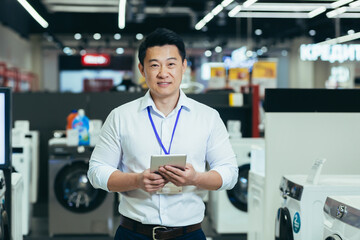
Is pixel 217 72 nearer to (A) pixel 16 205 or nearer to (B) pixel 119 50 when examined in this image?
(B) pixel 119 50

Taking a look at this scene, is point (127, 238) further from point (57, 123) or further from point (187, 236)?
point (57, 123)

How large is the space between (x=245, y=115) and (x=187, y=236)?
19.9ft

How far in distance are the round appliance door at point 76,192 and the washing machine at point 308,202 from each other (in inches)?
128

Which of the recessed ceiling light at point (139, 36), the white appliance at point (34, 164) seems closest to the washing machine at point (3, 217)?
the white appliance at point (34, 164)

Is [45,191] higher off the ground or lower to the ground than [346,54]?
lower

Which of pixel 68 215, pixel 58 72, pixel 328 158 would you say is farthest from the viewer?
pixel 58 72

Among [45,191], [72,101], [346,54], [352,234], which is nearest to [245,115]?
[346,54]

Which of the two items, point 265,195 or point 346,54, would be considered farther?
point 346,54

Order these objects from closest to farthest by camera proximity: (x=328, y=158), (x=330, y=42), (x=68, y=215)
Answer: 1. (x=328, y=158)
2. (x=68, y=215)
3. (x=330, y=42)

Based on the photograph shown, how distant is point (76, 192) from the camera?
659 centimetres

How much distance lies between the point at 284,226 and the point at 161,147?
154cm

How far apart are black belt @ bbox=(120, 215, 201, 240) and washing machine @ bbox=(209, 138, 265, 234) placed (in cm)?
405

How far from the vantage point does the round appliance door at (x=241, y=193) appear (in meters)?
6.54

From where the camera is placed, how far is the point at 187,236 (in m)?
2.50
